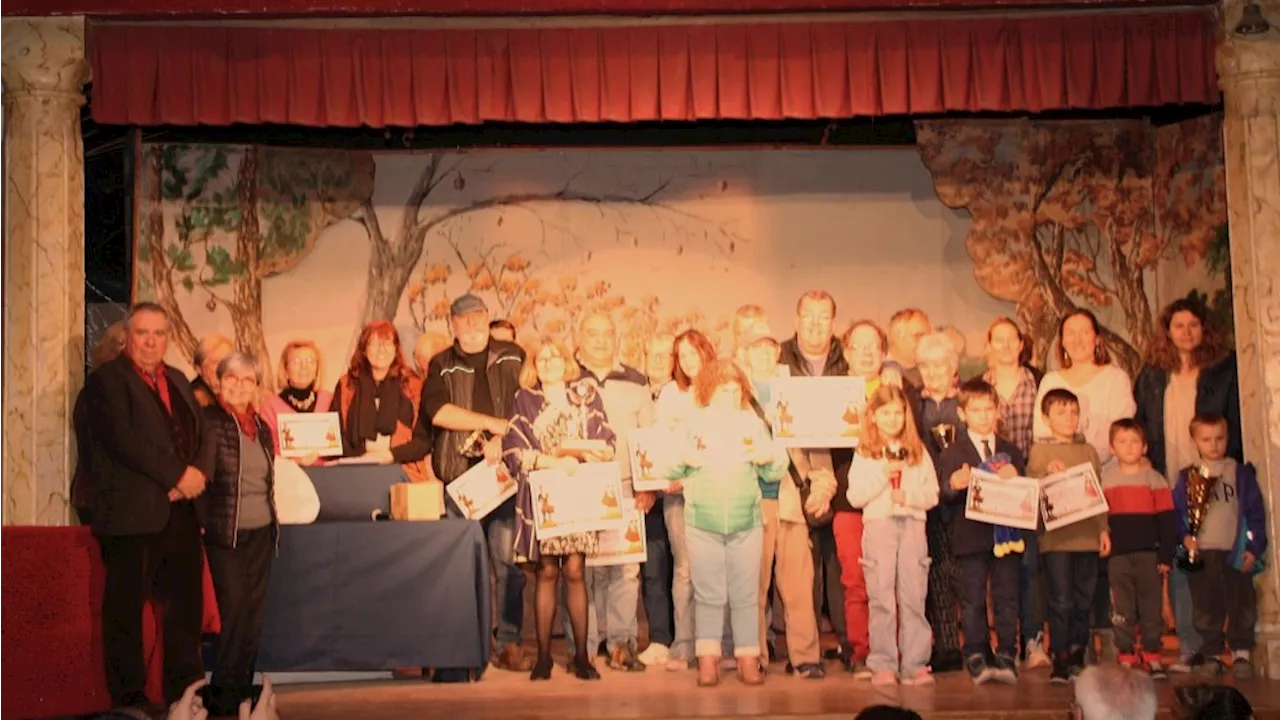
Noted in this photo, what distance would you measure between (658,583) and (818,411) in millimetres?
1486

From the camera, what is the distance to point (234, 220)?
35.0 feet

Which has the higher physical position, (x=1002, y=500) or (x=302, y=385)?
(x=302, y=385)

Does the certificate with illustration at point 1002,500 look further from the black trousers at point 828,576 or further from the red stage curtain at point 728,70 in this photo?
the red stage curtain at point 728,70

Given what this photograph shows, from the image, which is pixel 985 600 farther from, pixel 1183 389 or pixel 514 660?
pixel 514 660

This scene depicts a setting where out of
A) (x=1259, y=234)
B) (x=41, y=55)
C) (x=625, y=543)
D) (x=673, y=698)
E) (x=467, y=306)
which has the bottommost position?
(x=673, y=698)

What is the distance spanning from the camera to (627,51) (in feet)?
29.2

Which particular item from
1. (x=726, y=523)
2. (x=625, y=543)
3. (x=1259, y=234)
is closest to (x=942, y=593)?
(x=726, y=523)

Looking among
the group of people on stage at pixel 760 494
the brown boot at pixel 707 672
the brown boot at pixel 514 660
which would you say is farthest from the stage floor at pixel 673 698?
the brown boot at pixel 514 660

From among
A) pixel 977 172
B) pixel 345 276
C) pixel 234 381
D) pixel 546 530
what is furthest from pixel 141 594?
pixel 977 172

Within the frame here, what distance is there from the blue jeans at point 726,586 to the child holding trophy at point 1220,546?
2.36m

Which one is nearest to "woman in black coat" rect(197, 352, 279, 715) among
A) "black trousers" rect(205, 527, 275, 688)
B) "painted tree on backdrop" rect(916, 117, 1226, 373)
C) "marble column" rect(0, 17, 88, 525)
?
"black trousers" rect(205, 527, 275, 688)

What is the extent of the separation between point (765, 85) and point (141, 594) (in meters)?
4.33

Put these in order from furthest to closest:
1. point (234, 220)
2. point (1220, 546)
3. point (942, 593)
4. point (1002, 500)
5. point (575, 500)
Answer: point (234, 220), point (942, 593), point (1220, 546), point (575, 500), point (1002, 500)

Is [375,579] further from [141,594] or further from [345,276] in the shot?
[345,276]
